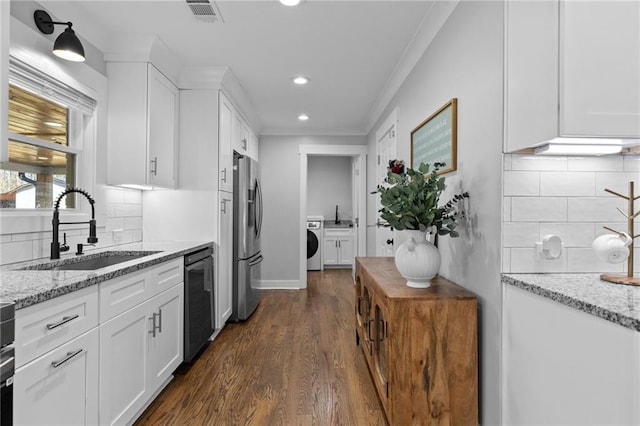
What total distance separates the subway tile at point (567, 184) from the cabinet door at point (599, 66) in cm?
34

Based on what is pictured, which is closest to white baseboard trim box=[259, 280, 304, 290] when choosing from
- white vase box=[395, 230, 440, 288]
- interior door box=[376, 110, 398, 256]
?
interior door box=[376, 110, 398, 256]

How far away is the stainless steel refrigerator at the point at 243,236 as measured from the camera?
3582 millimetres

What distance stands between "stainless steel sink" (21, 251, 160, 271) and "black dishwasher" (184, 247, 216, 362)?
1.13 ft

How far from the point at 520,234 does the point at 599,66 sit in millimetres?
681

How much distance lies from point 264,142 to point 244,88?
64.8 inches

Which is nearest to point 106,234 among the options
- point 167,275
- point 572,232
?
point 167,275

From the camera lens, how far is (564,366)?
1153 millimetres

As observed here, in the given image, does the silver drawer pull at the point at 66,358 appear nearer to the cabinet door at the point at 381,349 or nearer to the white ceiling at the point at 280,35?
the cabinet door at the point at 381,349

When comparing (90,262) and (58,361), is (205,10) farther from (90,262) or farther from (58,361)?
(58,361)

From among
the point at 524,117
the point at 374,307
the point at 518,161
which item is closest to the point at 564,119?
the point at 524,117

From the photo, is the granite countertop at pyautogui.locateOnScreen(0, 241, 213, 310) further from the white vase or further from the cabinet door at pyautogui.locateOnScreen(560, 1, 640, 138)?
the cabinet door at pyautogui.locateOnScreen(560, 1, 640, 138)

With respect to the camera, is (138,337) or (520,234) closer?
(520,234)

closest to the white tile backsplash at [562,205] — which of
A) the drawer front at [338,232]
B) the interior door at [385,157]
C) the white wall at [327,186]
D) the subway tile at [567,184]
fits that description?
the subway tile at [567,184]

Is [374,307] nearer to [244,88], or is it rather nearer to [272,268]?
[244,88]
